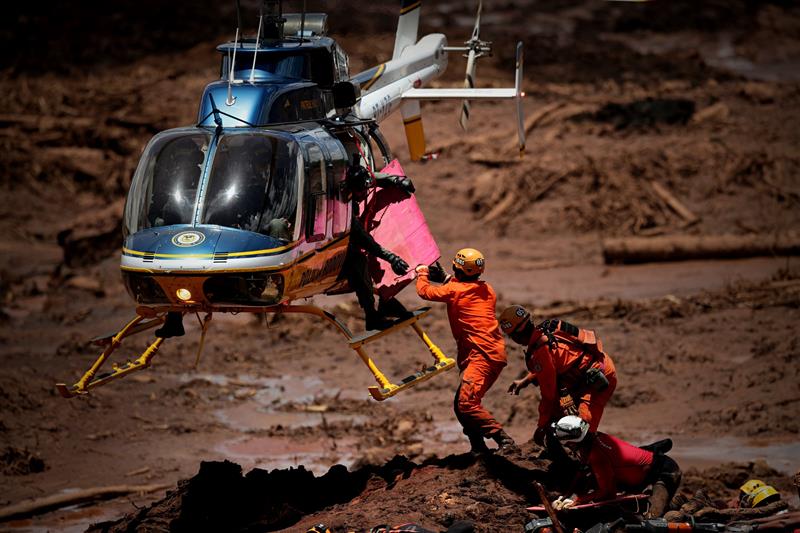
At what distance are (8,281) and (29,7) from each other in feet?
53.2

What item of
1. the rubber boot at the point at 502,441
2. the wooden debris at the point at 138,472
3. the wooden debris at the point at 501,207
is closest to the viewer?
the rubber boot at the point at 502,441

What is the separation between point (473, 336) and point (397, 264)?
1.01 meters

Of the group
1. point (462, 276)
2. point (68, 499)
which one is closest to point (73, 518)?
point (68, 499)

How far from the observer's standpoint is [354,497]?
1165 centimetres

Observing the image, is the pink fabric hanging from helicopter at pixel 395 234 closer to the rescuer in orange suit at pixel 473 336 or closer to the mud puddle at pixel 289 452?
the rescuer in orange suit at pixel 473 336

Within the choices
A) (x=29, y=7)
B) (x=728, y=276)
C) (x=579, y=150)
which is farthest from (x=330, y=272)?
(x=29, y=7)

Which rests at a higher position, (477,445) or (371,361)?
(371,361)

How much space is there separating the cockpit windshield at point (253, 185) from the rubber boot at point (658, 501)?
400 centimetres

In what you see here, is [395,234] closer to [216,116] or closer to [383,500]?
[216,116]

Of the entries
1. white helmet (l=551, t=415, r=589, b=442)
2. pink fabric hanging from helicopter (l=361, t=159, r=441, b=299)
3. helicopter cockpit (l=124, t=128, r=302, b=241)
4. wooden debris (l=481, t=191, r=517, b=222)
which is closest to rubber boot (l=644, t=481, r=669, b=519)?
white helmet (l=551, t=415, r=589, b=442)

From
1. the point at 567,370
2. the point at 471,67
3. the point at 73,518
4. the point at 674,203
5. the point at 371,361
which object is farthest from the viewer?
the point at 674,203

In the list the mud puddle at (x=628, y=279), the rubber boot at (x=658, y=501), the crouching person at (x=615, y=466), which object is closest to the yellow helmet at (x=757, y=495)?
the crouching person at (x=615, y=466)

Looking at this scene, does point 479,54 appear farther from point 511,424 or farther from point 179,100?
point 179,100

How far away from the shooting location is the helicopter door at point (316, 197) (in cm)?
1045
